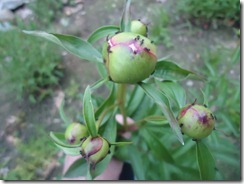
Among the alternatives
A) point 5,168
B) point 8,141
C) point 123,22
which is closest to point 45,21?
point 8,141

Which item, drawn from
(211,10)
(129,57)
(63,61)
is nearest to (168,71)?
(129,57)

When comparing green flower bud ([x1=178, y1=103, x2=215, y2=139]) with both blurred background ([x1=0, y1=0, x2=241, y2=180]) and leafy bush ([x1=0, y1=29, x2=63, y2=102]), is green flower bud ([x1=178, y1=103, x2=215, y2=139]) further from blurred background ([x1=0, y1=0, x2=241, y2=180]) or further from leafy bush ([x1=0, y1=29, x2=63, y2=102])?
leafy bush ([x1=0, y1=29, x2=63, y2=102])

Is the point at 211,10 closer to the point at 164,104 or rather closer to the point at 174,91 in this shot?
the point at 174,91

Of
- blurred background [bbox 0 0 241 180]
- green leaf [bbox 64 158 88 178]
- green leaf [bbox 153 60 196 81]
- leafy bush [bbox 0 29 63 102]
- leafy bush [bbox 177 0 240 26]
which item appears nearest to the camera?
green leaf [bbox 153 60 196 81]

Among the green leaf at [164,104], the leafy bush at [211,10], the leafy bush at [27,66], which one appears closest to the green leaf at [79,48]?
the green leaf at [164,104]

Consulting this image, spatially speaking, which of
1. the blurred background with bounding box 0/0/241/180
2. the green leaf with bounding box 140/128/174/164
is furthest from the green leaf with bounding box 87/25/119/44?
the blurred background with bounding box 0/0/241/180
